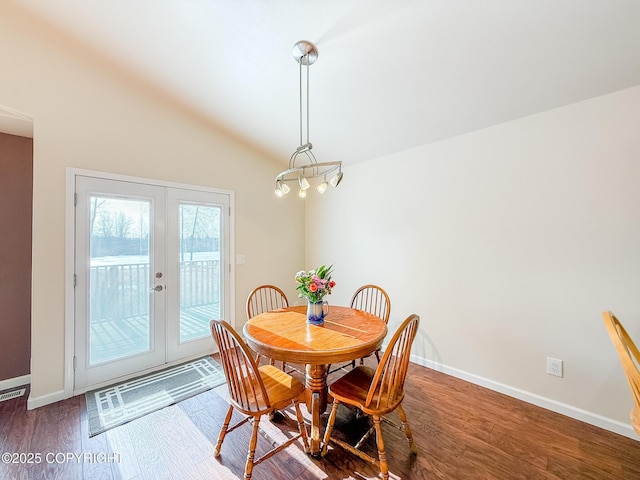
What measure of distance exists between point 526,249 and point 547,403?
127 centimetres

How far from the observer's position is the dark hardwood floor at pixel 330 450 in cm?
162

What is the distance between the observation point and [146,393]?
2465 millimetres

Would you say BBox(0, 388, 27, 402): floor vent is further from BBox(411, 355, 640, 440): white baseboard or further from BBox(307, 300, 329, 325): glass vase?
BBox(411, 355, 640, 440): white baseboard

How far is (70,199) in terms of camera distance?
7.89ft

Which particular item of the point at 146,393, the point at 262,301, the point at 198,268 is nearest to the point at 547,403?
the point at 262,301

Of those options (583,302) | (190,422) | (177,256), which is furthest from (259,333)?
(583,302)

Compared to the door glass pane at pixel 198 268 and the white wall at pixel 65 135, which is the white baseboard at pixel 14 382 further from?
the door glass pane at pixel 198 268

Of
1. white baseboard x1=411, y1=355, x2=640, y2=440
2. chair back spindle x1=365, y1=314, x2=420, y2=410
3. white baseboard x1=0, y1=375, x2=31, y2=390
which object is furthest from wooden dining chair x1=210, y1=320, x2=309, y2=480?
white baseboard x1=0, y1=375, x2=31, y2=390

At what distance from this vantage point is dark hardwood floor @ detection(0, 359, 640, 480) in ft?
5.33

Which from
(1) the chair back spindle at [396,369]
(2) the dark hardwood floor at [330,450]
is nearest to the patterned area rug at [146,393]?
(2) the dark hardwood floor at [330,450]

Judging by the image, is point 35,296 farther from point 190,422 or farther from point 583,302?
point 583,302

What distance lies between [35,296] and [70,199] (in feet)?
2.83

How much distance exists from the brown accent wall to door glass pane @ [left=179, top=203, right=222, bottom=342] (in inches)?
53.5

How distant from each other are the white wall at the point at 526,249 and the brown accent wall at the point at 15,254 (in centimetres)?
369
